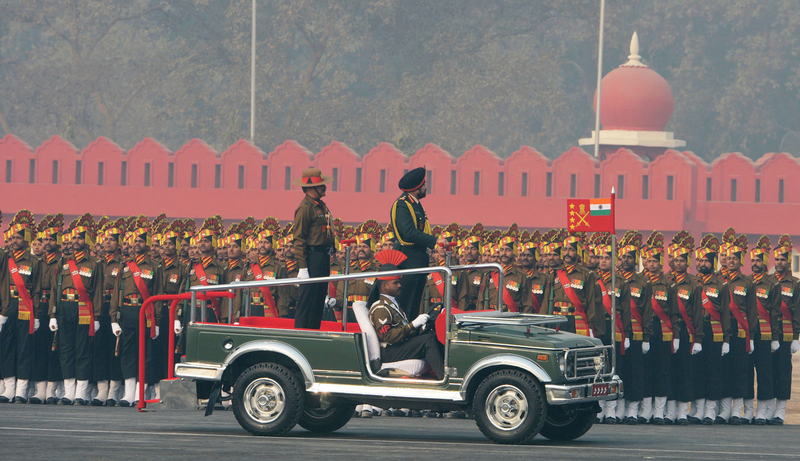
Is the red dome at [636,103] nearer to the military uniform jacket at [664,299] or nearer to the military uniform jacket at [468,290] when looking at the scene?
the military uniform jacket at [664,299]

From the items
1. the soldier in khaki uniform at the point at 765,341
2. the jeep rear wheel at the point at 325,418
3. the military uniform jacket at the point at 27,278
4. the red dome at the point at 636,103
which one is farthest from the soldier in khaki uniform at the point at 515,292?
the red dome at the point at 636,103

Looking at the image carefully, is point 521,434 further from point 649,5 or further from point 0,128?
point 649,5

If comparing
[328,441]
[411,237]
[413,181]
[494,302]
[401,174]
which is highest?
[401,174]

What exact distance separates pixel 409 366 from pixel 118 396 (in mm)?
4786

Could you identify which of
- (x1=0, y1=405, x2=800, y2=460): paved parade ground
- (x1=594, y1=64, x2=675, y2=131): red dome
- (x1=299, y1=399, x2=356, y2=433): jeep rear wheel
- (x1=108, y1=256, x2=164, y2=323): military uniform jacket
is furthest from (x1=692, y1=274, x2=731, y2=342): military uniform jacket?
(x1=594, y1=64, x2=675, y2=131): red dome

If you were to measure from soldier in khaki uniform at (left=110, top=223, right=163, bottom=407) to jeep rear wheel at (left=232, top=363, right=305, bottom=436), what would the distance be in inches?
152

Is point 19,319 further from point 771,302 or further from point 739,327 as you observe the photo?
point 771,302

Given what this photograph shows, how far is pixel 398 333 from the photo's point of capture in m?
10.5

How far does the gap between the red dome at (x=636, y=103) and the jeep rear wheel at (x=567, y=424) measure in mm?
23775

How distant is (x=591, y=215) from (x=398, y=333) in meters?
3.84

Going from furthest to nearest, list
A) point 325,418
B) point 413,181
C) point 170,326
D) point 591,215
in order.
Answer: point 591,215, point 413,181, point 170,326, point 325,418

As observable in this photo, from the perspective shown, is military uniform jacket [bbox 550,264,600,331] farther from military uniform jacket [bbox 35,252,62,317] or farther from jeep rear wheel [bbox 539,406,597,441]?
military uniform jacket [bbox 35,252,62,317]

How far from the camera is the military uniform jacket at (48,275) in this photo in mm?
14289

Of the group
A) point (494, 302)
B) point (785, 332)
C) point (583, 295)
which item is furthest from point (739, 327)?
point (494, 302)
